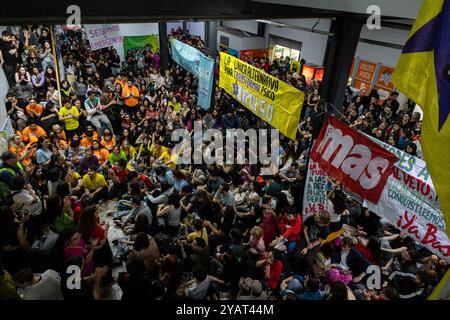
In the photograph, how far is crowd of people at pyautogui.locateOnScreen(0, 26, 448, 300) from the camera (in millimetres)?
4129

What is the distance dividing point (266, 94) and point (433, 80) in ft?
15.6

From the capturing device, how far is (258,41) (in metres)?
17.8

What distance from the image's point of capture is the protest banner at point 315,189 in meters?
5.32

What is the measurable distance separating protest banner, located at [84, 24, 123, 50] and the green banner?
7267mm

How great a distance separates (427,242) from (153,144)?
240 inches

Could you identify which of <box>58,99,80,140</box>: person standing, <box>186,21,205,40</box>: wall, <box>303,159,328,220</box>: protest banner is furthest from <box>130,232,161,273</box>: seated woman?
<box>186,21,205,40</box>: wall

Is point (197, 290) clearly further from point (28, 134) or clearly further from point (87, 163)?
point (28, 134)

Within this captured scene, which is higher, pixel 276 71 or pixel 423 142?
pixel 423 142

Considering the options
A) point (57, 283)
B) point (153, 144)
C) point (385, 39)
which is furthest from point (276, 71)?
point (57, 283)

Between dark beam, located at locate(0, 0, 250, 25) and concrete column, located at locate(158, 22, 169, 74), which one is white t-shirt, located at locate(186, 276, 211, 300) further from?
concrete column, located at locate(158, 22, 169, 74)

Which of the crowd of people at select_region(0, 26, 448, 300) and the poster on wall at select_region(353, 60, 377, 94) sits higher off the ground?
the poster on wall at select_region(353, 60, 377, 94)

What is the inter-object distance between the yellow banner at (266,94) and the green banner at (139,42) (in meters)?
10.2

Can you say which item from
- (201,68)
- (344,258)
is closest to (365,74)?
(201,68)
